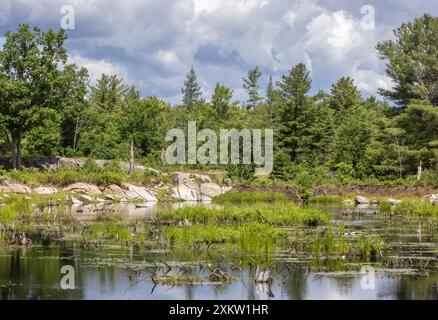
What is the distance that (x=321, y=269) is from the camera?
63.3 ft

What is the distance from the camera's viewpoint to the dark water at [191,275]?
16.1m

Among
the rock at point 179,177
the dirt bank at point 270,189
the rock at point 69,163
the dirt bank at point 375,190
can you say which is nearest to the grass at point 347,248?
the dirt bank at point 270,189

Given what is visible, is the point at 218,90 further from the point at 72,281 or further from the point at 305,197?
the point at 72,281

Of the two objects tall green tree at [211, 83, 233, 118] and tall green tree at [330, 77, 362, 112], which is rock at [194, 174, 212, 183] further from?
tall green tree at [330, 77, 362, 112]

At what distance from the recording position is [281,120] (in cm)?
8150

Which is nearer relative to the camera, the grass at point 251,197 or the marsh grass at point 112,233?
the marsh grass at point 112,233

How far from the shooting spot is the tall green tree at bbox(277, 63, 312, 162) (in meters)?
79.6

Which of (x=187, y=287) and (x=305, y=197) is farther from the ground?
(x=305, y=197)

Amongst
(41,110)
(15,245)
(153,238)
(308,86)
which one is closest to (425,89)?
(308,86)

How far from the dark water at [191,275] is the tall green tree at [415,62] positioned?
143 feet

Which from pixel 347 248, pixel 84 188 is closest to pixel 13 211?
pixel 347 248

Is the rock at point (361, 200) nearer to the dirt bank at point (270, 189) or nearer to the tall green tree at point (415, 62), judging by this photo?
the dirt bank at point (270, 189)

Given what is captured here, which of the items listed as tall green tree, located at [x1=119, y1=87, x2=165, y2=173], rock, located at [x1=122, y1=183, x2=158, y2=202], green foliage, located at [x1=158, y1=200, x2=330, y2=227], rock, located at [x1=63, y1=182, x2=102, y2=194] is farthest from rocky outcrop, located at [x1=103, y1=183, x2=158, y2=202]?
green foliage, located at [x1=158, y1=200, x2=330, y2=227]
